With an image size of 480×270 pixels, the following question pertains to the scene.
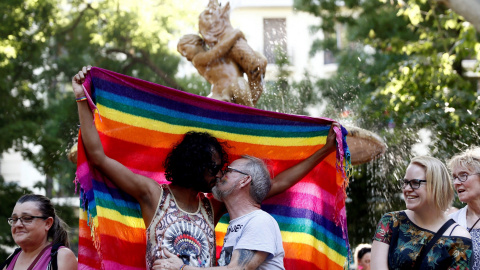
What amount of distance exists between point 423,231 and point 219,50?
118 inches

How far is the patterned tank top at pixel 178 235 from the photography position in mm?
3012

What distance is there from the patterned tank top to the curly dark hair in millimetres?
109

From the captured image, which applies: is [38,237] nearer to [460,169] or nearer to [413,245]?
[413,245]

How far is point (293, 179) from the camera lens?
374 centimetres

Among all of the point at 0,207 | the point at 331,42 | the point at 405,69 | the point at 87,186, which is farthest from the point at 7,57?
the point at 87,186

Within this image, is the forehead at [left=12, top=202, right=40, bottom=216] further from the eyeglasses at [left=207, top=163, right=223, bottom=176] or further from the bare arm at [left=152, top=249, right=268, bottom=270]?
the eyeglasses at [left=207, top=163, right=223, bottom=176]

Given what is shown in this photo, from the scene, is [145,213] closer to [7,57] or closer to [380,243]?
[380,243]

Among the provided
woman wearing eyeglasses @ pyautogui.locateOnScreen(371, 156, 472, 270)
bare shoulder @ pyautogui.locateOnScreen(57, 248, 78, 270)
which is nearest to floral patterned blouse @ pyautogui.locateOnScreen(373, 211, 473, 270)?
woman wearing eyeglasses @ pyautogui.locateOnScreen(371, 156, 472, 270)

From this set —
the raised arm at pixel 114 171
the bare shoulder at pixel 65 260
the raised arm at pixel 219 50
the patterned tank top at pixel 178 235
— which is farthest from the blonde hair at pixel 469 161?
the raised arm at pixel 219 50

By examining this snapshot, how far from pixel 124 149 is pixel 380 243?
1540mm

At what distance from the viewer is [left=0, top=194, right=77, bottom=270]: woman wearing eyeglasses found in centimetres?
348

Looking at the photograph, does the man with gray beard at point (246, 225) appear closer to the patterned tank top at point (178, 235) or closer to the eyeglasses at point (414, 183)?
the patterned tank top at point (178, 235)

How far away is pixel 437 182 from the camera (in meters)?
3.25

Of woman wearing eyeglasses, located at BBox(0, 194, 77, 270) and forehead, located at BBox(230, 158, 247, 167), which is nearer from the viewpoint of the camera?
forehead, located at BBox(230, 158, 247, 167)
